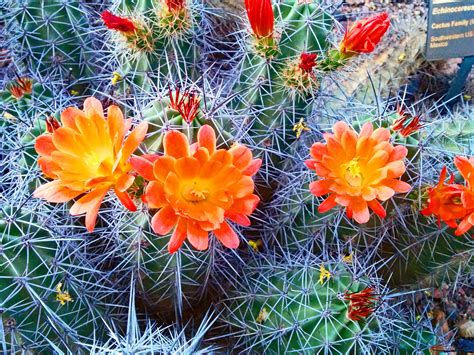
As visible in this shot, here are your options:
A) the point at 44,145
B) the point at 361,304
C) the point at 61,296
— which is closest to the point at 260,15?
the point at 44,145

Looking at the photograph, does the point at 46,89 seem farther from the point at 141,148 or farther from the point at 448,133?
the point at 448,133

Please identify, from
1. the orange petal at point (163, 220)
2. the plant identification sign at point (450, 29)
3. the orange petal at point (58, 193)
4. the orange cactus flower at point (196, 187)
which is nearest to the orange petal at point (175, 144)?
the orange cactus flower at point (196, 187)

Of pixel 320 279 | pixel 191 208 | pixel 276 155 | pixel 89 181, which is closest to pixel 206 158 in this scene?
pixel 191 208

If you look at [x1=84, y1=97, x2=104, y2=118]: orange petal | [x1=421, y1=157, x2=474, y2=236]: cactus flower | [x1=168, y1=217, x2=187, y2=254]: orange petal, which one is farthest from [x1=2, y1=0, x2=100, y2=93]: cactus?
[x1=421, y1=157, x2=474, y2=236]: cactus flower

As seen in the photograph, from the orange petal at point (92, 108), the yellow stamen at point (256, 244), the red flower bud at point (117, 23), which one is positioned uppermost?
the red flower bud at point (117, 23)

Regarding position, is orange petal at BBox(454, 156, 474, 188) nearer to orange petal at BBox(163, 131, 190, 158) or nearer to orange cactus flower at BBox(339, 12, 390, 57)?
orange cactus flower at BBox(339, 12, 390, 57)

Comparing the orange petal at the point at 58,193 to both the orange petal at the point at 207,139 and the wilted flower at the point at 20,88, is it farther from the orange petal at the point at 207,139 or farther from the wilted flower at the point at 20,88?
the wilted flower at the point at 20,88
